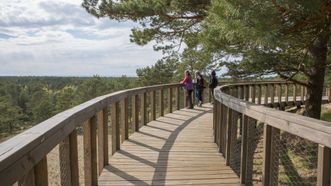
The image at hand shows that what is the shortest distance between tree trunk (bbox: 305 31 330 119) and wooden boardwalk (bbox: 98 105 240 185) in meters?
3.76

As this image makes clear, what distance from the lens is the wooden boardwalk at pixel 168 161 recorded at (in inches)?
Answer: 181

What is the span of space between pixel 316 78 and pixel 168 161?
22.7 feet

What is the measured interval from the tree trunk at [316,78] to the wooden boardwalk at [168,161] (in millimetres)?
3758

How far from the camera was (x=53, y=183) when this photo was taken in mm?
14039

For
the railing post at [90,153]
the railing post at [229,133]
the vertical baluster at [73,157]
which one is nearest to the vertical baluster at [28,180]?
the vertical baluster at [73,157]

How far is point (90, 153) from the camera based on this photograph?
4051 millimetres

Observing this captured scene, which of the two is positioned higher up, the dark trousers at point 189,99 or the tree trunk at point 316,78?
the tree trunk at point 316,78

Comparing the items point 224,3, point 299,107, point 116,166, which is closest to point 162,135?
point 116,166

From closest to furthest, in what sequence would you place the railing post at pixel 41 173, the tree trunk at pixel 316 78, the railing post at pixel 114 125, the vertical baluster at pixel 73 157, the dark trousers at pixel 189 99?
the railing post at pixel 41 173 < the vertical baluster at pixel 73 157 < the railing post at pixel 114 125 < the tree trunk at pixel 316 78 < the dark trousers at pixel 189 99

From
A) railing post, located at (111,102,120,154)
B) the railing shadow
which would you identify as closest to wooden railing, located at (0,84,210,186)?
railing post, located at (111,102,120,154)

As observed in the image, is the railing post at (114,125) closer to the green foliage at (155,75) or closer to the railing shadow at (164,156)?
the railing shadow at (164,156)

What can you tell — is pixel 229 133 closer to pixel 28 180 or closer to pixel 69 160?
pixel 69 160

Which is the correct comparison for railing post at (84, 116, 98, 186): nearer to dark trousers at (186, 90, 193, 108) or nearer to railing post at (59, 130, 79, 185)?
railing post at (59, 130, 79, 185)

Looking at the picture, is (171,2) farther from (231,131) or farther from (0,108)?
(0,108)
